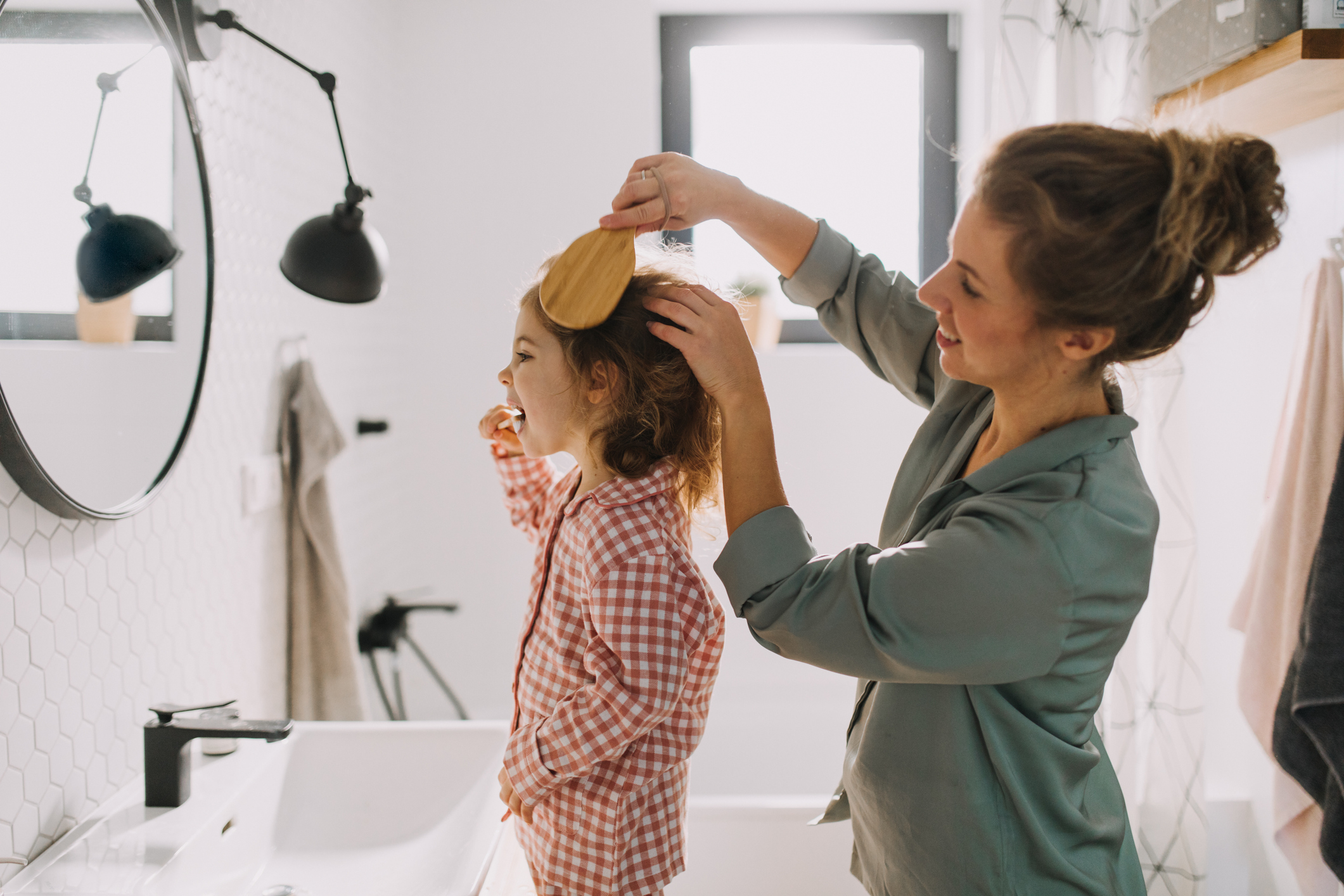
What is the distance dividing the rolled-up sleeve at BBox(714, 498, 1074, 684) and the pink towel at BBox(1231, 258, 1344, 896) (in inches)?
33.2

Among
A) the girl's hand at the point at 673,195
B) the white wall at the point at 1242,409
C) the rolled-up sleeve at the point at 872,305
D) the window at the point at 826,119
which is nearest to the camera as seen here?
the girl's hand at the point at 673,195

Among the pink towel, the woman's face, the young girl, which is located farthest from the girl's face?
the pink towel

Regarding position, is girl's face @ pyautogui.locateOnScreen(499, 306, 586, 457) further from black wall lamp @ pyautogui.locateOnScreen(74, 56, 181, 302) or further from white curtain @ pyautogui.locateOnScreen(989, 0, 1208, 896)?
white curtain @ pyautogui.locateOnScreen(989, 0, 1208, 896)

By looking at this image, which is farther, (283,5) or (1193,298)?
(283,5)

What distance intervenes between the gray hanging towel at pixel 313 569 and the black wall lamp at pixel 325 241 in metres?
0.45

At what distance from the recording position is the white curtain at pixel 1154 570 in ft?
4.95

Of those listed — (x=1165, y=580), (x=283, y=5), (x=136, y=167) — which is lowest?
(x=1165, y=580)

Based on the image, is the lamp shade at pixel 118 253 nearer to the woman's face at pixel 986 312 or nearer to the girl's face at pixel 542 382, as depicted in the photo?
the girl's face at pixel 542 382

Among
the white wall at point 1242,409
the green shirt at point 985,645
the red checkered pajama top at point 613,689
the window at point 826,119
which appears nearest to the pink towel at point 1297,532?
the white wall at point 1242,409

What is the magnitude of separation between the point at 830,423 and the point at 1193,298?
5.55ft

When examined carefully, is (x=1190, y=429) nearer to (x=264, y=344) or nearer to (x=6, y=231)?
(x=264, y=344)

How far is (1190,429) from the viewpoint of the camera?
5.80ft

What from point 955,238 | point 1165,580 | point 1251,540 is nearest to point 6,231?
point 955,238

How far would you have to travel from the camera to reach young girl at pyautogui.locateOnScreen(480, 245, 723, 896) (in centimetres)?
84
